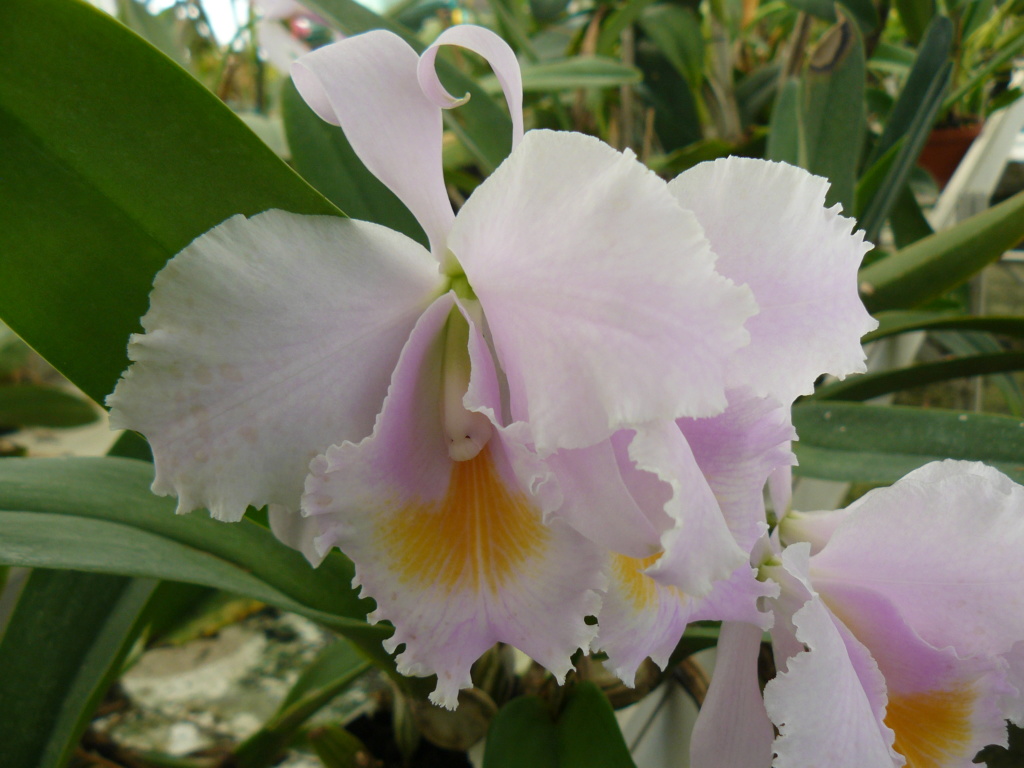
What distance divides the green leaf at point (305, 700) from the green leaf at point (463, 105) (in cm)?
49

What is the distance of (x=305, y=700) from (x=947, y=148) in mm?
1820

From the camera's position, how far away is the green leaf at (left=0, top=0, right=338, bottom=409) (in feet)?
1.00

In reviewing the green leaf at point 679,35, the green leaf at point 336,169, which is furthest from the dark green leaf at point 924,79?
the green leaf at point 336,169

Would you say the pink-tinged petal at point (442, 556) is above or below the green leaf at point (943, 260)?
above

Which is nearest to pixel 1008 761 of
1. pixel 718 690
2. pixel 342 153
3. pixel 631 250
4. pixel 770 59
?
pixel 718 690

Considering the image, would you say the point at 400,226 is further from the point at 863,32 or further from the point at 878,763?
the point at 863,32

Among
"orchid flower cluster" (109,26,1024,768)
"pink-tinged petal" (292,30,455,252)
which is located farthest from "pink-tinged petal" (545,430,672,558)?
"pink-tinged petal" (292,30,455,252)

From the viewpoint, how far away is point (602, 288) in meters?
0.27

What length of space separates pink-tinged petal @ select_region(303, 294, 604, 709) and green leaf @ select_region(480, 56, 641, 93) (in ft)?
2.38

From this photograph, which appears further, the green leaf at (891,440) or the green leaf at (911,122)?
the green leaf at (911,122)

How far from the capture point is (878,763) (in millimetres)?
314

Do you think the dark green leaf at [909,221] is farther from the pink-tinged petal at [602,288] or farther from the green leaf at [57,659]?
the green leaf at [57,659]

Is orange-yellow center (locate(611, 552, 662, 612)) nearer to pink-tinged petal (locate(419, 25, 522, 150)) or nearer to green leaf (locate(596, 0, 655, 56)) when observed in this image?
pink-tinged petal (locate(419, 25, 522, 150))

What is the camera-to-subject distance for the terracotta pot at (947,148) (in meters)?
1.68
